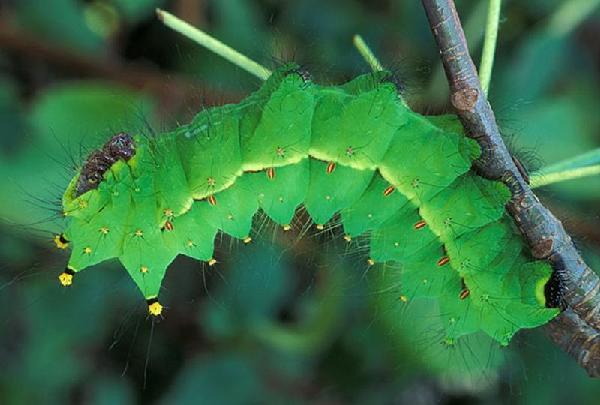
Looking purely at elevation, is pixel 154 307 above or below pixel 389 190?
below

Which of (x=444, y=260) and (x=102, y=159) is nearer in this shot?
(x=102, y=159)

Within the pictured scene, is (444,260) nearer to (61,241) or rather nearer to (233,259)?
(61,241)

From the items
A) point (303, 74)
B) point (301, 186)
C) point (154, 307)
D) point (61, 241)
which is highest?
point (303, 74)

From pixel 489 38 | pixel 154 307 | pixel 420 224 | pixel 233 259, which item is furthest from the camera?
pixel 233 259

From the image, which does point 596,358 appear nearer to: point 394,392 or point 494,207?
point 494,207

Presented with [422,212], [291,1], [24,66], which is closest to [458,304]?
[422,212]

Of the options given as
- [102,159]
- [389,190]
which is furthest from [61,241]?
[389,190]
